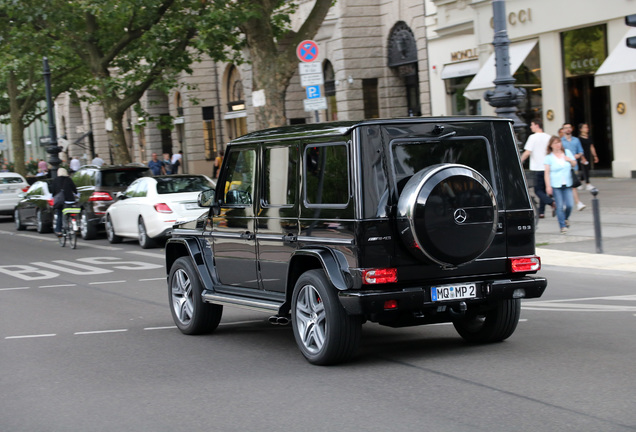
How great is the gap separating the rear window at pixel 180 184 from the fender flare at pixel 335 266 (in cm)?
1211

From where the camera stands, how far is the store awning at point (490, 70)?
93.1ft

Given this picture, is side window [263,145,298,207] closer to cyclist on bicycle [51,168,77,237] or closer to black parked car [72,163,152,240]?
cyclist on bicycle [51,168,77,237]

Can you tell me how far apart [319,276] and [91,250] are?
45.3 ft

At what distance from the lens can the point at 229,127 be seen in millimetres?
48688

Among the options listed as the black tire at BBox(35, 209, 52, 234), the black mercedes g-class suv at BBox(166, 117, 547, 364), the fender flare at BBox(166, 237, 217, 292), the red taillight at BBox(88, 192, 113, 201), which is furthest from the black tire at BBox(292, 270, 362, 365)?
→ the black tire at BBox(35, 209, 52, 234)

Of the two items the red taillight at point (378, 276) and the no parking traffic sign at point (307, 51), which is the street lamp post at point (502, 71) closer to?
the no parking traffic sign at point (307, 51)

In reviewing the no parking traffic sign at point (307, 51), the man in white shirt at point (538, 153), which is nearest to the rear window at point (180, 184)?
the no parking traffic sign at point (307, 51)

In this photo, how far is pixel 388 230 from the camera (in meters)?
7.12

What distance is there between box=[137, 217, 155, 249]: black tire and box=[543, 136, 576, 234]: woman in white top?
7.67 meters

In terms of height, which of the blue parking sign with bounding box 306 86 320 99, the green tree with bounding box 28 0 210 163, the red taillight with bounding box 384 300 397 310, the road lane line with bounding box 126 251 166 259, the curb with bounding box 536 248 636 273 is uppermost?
the green tree with bounding box 28 0 210 163

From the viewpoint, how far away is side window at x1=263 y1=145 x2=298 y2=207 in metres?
7.99

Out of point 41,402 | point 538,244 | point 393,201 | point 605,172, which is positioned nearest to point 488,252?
point 393,201

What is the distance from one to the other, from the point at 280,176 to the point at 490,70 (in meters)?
21.8

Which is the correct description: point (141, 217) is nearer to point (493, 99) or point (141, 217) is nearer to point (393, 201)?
point (493, 99)
